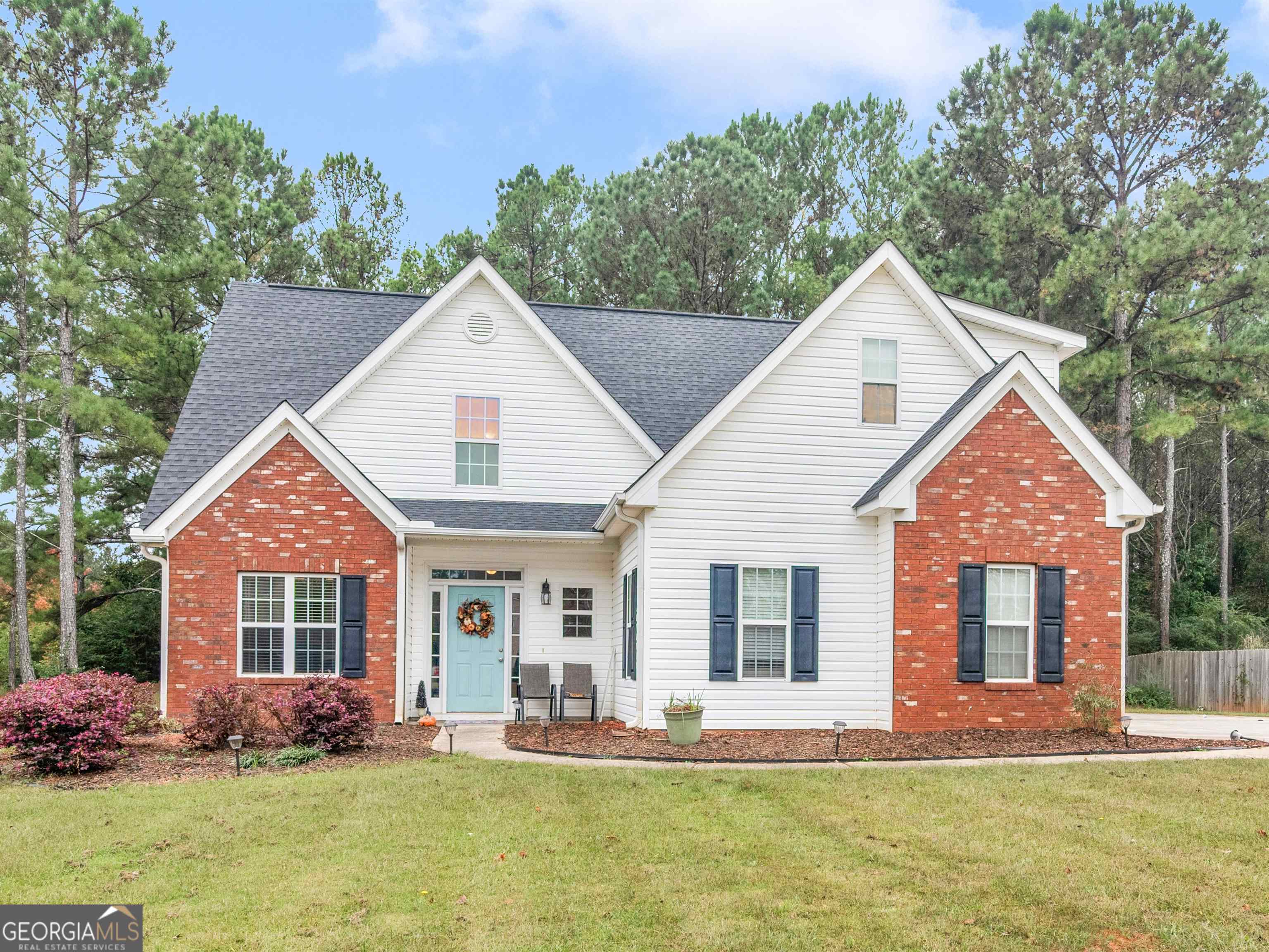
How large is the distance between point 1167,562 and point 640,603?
2083 cm

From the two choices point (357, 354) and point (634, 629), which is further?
point (357, 354)

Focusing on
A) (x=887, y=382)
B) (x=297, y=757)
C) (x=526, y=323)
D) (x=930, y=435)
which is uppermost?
(x=526, y=323)

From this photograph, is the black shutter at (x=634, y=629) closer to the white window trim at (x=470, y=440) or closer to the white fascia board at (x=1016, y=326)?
the white window trim at (x=470, y=440)

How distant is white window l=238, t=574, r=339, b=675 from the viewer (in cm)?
1486

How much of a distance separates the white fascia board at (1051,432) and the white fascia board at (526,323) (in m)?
4.92

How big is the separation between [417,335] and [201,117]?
18.2m

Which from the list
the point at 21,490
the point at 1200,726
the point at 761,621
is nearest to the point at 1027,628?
the point at 761,621

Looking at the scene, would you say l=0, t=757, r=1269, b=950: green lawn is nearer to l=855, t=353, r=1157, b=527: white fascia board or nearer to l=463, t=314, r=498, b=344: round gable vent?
l=855, t=353, r=1157, b=527: white fascia board

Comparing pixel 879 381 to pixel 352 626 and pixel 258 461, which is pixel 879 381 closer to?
pixel 352 626

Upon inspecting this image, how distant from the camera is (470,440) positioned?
17.2 metres

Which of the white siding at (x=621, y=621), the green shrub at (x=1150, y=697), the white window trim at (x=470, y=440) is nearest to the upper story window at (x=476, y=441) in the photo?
the white window trim at (x=470, y=440)

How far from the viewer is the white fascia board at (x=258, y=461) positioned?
1455 centimetres

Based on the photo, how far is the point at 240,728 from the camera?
12.6 m

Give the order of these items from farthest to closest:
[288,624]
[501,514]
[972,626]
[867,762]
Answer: [501,514] < [288,624] < [972,626] < [867,762]
